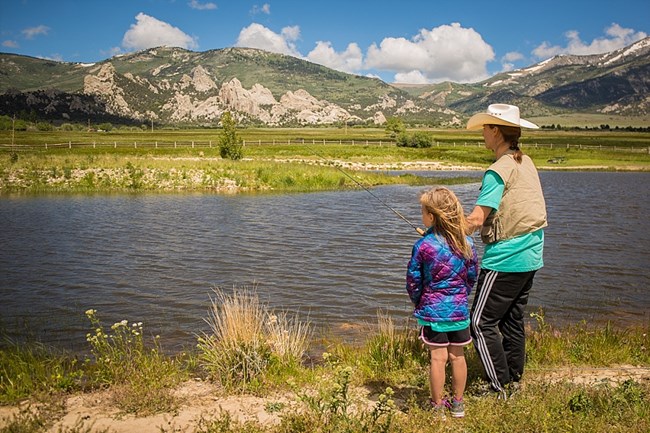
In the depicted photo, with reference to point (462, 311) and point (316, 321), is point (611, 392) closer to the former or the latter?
point (462, 311)

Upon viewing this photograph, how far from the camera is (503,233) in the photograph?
5.12m

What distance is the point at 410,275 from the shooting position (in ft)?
16.3

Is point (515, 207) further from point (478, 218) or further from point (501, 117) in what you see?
point (501, 117)

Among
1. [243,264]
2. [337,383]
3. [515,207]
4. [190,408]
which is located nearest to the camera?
[337,383]

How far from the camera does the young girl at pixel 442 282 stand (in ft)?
15.9

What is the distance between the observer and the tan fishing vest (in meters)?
5.07

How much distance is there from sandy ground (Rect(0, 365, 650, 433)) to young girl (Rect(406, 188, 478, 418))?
1.28 m

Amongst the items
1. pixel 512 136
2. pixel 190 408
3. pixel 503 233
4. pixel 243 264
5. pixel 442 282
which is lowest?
pixel 243 264

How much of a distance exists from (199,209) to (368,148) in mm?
56486

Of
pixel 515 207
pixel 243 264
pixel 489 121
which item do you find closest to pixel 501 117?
pixel 489 121

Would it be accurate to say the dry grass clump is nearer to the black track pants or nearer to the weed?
the weed

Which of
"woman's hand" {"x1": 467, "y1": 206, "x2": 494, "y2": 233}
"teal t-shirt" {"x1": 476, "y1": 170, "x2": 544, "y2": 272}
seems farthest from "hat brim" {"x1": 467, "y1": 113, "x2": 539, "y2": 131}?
"woman's hand" {"x1": 467, "y1": 206, "x2": 494, "y2": 233}

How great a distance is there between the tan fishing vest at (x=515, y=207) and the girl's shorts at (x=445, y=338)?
1.02 metres

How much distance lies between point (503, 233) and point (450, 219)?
2.20ft
